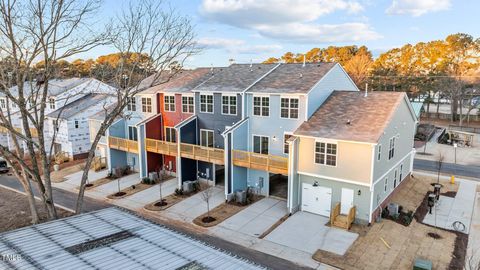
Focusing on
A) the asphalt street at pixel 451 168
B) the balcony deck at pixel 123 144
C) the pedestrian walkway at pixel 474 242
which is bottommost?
the pedestrian walkway at pixel 474 242

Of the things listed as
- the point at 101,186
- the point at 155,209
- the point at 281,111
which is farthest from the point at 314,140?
the point at 101,186

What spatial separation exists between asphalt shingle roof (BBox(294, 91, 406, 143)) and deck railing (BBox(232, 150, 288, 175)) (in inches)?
88.5

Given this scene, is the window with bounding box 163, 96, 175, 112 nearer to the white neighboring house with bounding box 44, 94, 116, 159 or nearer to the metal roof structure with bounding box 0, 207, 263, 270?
the white neighboring house with bounding box 44, 94, 116, 159

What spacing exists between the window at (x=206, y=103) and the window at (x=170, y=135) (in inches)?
149

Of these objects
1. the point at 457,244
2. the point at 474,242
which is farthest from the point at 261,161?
the point at 474,242

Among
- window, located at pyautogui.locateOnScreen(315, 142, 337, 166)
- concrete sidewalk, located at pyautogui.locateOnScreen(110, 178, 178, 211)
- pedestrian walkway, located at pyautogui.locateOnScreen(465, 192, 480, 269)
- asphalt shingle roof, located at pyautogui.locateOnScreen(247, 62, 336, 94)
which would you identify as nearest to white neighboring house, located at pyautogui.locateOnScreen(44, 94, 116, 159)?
concrete sidewalk, located at pyautogui.locateOnScreen(110, 178, 178, 211)

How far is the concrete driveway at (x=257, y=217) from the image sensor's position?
60.0ft

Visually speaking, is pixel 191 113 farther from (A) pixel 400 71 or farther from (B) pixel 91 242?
(A) pixel 400 71

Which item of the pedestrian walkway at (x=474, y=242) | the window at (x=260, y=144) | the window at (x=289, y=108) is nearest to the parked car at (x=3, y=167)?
the window at (x=260, y=144)

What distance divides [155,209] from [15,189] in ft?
43.1

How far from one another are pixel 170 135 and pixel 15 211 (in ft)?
38.5

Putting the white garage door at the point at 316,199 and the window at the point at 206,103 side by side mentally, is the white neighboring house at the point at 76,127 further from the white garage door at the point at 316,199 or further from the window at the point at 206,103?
the white garage door at the point at 316,199

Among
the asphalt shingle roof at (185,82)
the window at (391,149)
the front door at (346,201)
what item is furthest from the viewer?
the asphalt shingle roof at (185,82)

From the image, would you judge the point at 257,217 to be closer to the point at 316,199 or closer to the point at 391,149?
the point at 316,199
